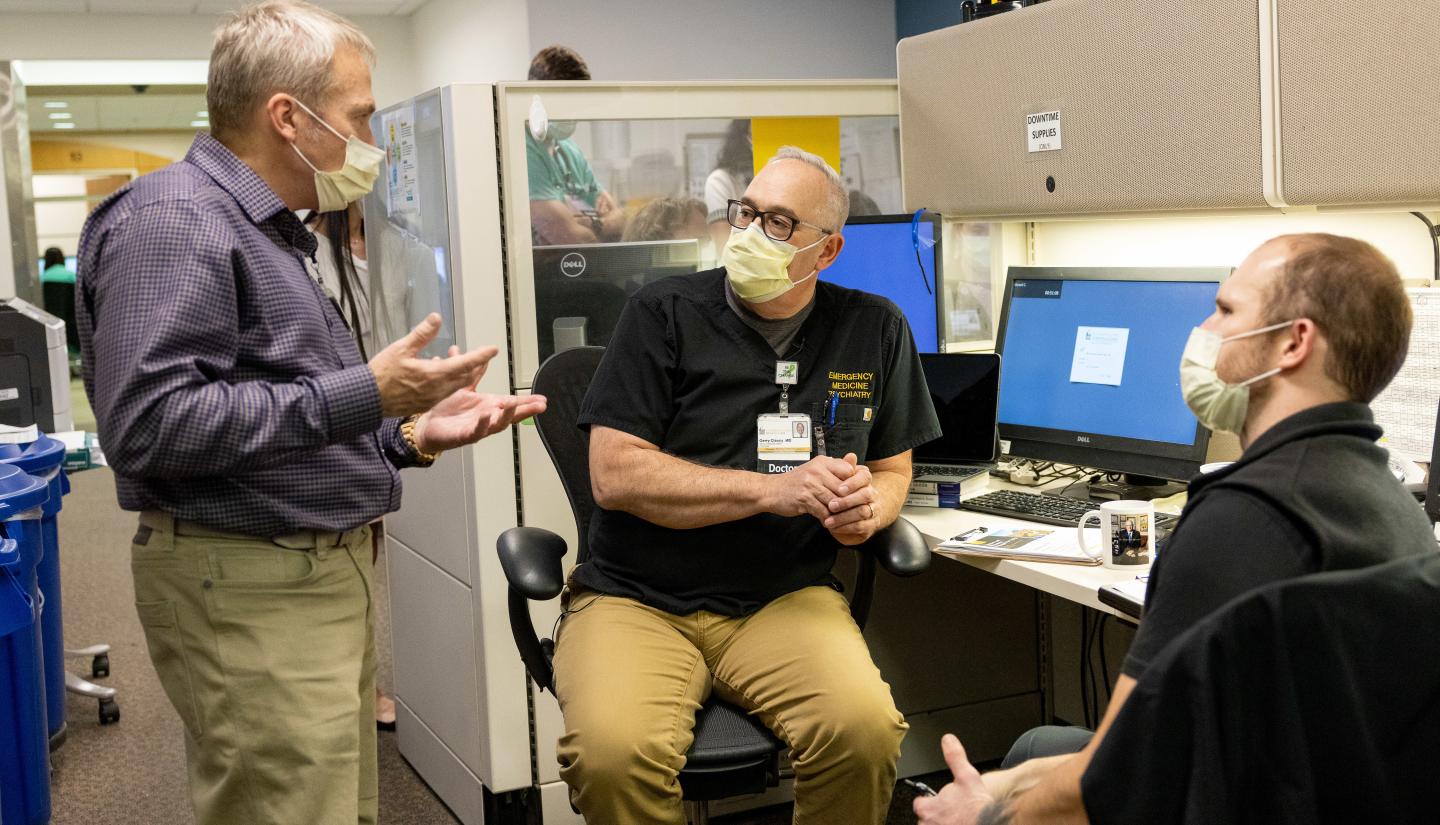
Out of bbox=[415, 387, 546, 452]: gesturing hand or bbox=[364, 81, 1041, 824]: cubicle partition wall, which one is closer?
bbox=[415, 387, 546, 452]: gesturing hand

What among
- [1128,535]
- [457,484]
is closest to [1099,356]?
[1128,535]

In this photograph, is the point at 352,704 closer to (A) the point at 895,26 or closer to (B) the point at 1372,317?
(B) the point at 1372,317

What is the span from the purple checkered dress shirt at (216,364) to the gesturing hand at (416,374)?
0.02m

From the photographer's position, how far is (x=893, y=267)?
9.26 ft

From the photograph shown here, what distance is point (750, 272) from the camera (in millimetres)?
2217

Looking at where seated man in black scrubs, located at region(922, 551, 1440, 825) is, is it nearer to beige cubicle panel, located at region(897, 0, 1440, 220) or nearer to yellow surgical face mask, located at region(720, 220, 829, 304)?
beige cubicle panel, located at region(897, 0, 1440, 220)

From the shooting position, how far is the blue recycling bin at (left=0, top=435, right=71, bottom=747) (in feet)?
10.2

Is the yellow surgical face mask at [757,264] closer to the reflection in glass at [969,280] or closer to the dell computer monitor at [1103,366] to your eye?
the dell computer monitor at [1103,366]

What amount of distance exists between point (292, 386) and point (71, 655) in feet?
10.3

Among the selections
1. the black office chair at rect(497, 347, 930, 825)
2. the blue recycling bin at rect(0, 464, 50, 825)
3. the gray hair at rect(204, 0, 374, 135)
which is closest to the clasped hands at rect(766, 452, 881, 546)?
the black office chair at rect(497, 347, 930, 825)

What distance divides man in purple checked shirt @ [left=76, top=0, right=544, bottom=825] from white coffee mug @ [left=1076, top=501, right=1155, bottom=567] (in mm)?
927

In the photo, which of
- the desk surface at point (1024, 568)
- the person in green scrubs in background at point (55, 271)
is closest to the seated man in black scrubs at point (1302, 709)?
the desk surface at point (1024, 568)

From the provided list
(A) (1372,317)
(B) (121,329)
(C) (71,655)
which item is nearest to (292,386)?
(B) (121,329)

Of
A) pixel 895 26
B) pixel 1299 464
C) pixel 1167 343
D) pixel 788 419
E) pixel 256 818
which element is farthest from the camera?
pixel 895 26
